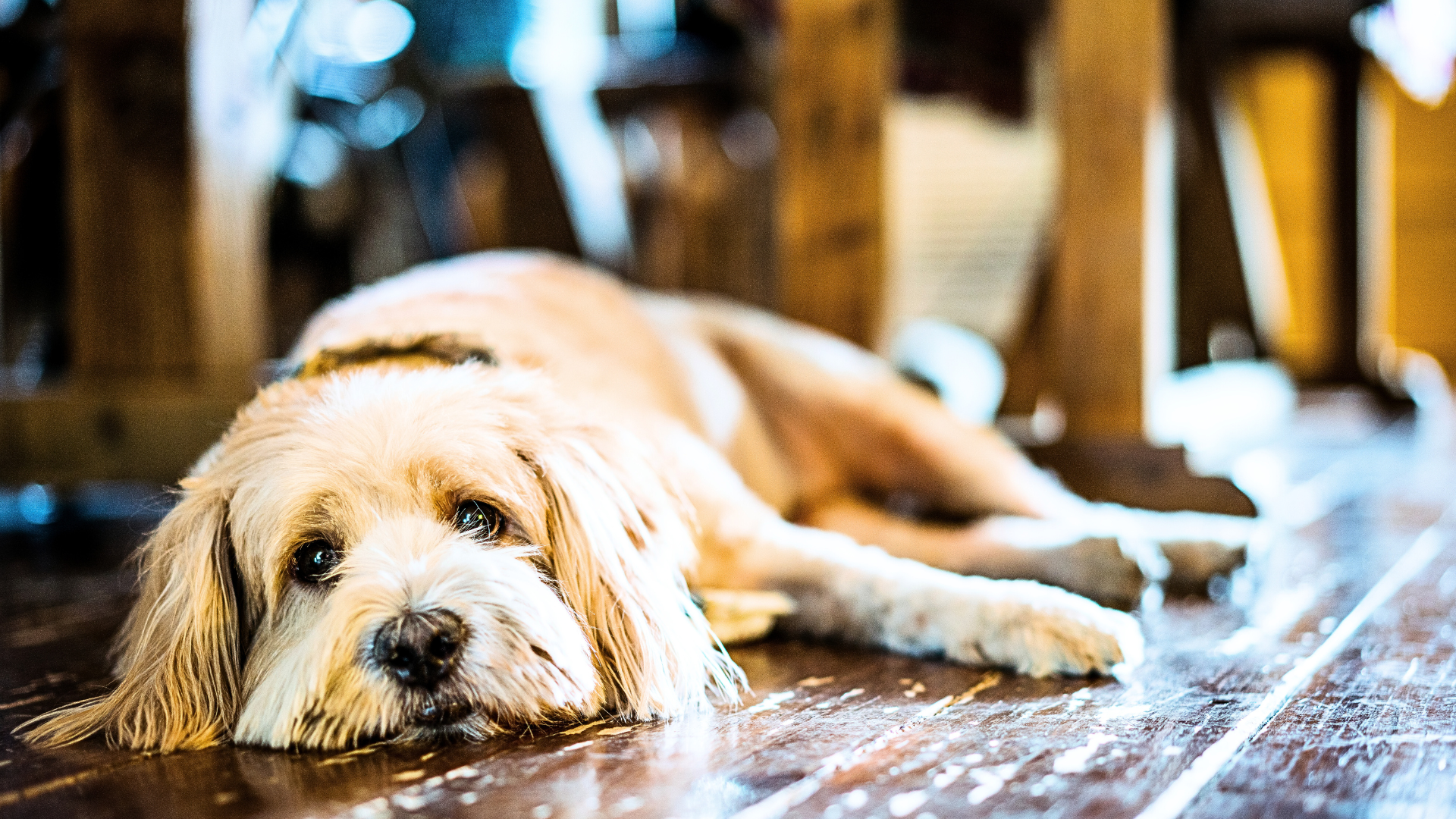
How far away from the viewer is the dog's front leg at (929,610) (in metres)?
1.74

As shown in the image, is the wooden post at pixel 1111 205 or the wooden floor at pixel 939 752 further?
the wooden post at pixel 1111 205

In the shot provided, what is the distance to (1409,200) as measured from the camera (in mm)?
10578

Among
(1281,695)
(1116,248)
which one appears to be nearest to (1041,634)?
(1281,695)

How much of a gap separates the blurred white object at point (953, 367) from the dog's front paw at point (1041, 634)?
1215 mm

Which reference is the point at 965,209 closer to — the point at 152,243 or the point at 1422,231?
the point at 1422,231

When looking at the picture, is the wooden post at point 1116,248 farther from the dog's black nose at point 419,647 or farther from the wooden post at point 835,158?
the dog's black nose at point 419,647

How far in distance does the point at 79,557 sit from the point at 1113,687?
2.86 meters

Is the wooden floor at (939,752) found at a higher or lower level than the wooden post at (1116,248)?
lower

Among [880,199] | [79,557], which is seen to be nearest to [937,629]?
[880,199]

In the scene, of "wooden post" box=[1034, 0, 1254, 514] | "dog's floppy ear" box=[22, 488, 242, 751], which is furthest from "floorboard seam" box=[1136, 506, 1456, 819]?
"dog's floppy ear" box=[22, 488, 242, 751]

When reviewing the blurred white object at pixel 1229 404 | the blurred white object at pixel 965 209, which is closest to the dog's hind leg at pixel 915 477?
the blurred white object at pixel 1229 404

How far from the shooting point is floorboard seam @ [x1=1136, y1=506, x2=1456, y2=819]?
1.20 meters

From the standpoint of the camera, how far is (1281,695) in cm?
158

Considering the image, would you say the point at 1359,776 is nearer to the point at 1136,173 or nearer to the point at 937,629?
the point at 937,629
